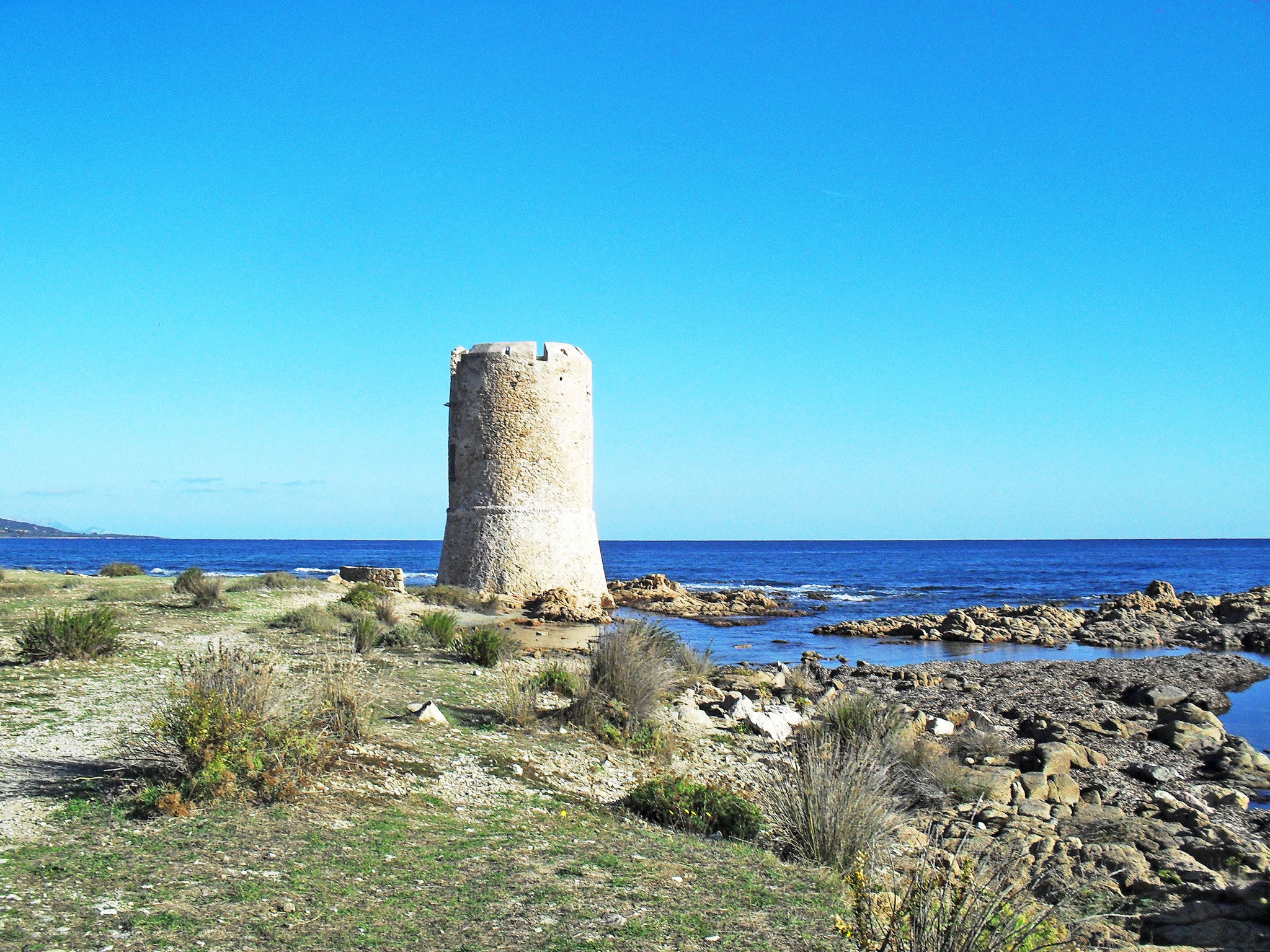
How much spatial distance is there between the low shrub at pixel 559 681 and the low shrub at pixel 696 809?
2977mm

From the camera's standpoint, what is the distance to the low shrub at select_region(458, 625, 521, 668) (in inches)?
456

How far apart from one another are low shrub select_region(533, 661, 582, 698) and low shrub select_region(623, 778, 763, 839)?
298cm

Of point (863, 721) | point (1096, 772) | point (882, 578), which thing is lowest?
point (882, 578)

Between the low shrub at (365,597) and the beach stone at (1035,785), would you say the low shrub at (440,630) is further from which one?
the beach stone at (1035,785)

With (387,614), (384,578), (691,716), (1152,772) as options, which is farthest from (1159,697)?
(384,578)

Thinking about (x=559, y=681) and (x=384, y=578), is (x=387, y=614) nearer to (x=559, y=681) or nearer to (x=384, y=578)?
(x=559, y=681)

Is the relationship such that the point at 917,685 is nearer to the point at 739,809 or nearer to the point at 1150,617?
the point at 739,809

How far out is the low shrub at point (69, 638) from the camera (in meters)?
9.13

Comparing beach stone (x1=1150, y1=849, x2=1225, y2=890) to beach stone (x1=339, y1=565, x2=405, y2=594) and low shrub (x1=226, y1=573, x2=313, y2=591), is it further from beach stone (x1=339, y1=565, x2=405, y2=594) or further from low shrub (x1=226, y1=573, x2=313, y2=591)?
beach stone (x1=339, y1=565, x2=405, y2=594)

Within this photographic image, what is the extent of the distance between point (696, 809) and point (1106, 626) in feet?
73.7

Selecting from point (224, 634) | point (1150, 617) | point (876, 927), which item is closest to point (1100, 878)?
point (876, 927)

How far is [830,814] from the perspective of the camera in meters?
5.67

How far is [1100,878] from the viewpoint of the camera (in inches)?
234

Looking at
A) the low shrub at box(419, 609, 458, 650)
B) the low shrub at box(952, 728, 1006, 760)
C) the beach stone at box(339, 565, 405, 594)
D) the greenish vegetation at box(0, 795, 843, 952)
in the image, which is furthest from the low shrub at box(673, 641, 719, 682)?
the beach stone at box(339, 565, 405, 594)
